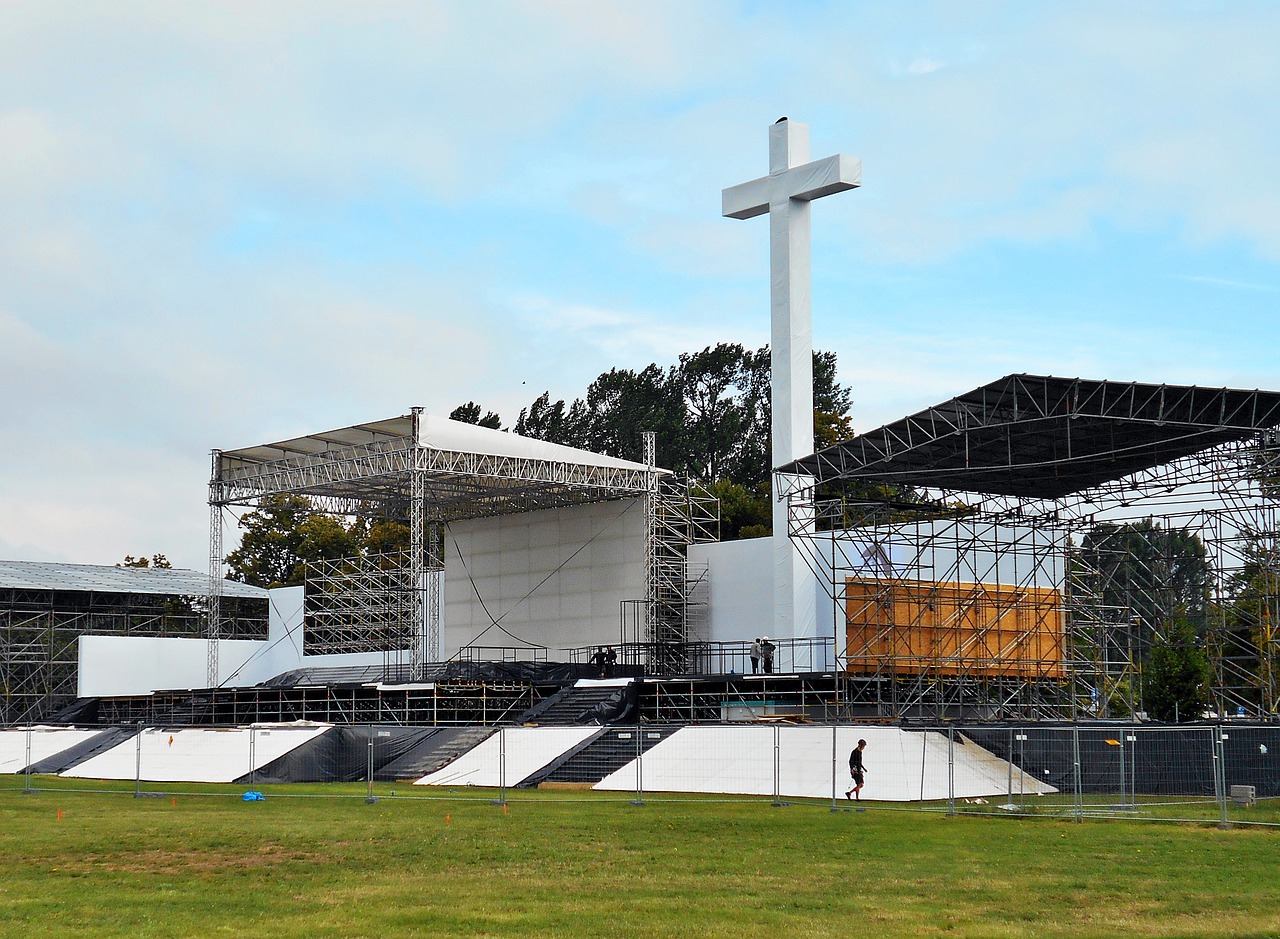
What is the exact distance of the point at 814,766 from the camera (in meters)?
28.8

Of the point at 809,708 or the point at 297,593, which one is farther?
the point at 297,593

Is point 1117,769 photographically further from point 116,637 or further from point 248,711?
point 116,637

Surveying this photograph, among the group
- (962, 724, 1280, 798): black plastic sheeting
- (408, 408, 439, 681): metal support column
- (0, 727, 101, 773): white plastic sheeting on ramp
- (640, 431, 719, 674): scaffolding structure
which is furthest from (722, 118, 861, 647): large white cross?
(0, 727, 101, 773): white plastic sheeting on ramp

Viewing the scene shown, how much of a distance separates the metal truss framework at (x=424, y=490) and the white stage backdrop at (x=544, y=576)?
0.62m

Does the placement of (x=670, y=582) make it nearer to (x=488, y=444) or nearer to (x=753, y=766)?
(x=488, y=444)

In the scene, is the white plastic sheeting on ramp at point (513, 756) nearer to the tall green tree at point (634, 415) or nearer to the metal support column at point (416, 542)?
the metal support column at point (416, 542)

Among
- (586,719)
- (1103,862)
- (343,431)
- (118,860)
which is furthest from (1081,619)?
(118,860)

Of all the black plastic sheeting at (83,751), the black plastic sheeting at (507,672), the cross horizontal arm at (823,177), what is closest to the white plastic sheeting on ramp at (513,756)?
the black plastic sheeting at (507,672)

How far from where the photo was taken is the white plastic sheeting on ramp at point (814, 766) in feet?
89.1

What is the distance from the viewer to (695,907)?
13227 millimetres

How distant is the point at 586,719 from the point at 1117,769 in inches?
699

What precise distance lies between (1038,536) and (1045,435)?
11.5m

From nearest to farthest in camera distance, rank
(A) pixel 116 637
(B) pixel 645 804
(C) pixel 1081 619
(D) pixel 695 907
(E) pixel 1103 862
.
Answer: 1. (D) pixel 695 907
2. (E) pixel 1103 862
3. (B) pixel 645 804
4. (C) pixel 1081 619
5. (A) pixel 116 637

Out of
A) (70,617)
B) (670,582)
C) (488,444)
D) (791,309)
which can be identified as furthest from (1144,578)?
(70,617)
